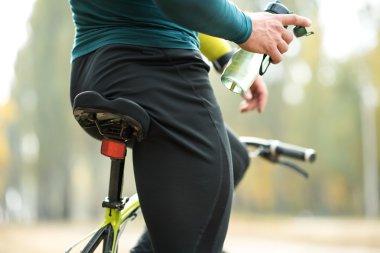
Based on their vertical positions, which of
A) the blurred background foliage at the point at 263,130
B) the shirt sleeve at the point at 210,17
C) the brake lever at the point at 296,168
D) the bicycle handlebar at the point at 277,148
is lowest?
the blurred background foliage at the point at 263,130

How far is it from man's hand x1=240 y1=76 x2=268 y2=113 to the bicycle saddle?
2.42 ft

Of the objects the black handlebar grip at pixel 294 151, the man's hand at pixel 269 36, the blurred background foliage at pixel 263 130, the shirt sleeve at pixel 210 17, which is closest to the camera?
the shirt sleeve at pixel 210 17

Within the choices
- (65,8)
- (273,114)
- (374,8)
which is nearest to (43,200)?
(65,8)

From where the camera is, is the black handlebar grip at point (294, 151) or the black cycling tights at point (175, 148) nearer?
the black cycling tights at point (175, 148)

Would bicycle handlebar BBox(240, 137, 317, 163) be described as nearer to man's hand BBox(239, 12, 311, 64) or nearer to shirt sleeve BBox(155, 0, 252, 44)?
man's hand BBox(239, 12, 311, 64)

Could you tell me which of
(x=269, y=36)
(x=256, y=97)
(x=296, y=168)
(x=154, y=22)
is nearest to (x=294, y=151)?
(x=296, y=168)

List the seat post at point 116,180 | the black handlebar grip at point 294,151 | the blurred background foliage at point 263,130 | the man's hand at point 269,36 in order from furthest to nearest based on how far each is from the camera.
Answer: the blurred background foliage at point 263,130
the black handlebar grip at point 294,151
the seat post at point 116,180
the man's hand at point 269,36

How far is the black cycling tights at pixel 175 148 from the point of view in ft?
5.33

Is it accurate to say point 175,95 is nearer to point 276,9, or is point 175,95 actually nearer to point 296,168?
point 276,9

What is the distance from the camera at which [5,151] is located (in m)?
32.3

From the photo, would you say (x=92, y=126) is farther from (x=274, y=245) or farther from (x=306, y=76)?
(x=306, y=76)

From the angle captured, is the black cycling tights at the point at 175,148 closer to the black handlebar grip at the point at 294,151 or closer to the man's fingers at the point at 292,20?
the man's fingers at the point at 292,20

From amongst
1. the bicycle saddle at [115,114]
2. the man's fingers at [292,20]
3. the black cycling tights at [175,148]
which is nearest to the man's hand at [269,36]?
the man's fingers at [292,20]

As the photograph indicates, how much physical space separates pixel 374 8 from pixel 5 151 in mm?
18768
